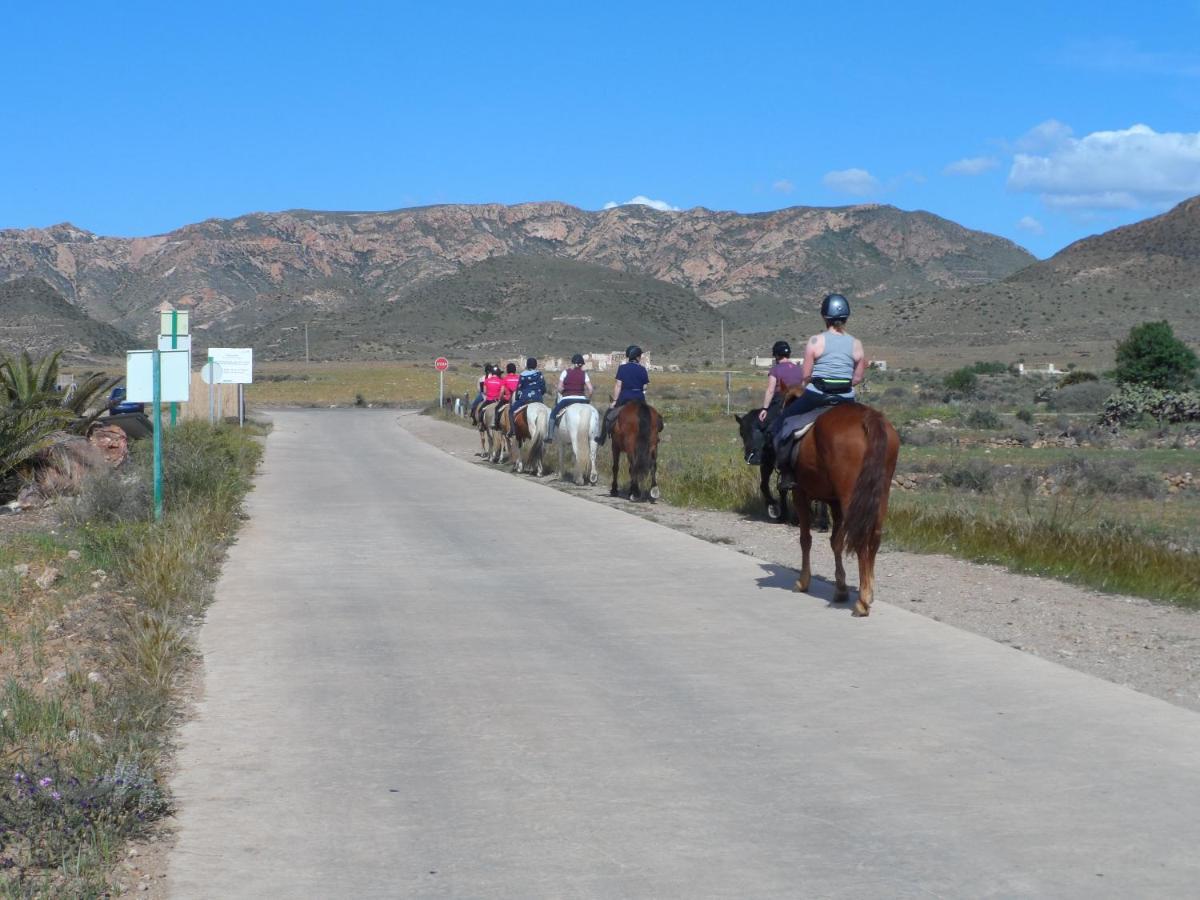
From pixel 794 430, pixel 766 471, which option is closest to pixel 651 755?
pixel 794 430

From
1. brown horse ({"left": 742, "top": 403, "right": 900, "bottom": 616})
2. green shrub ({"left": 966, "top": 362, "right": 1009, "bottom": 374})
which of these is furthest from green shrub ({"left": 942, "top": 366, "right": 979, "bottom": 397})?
brown horse ({"left": 742, "top": 403, "right": 900, "bottom": 616})

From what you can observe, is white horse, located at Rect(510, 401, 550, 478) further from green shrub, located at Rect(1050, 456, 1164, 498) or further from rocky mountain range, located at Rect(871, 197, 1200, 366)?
rocky mountain range, located at Rect(871, 197, 1200, 366)

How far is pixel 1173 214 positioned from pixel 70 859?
128 metres

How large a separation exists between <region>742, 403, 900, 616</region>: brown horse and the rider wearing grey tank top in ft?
1.56

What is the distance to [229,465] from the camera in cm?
2144

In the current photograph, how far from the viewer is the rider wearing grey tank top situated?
458 inches

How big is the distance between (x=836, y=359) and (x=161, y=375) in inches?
338

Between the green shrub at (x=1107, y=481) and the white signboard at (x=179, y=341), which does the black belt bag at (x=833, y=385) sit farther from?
the green shrub at (x=1107, y=481)

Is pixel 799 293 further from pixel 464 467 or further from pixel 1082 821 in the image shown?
pixel 1082 821

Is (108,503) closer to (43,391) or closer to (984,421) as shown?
(43,391)

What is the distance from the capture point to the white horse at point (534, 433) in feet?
83.1

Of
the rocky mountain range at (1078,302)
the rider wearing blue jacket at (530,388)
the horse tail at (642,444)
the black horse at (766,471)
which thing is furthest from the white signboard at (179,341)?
the rocky mountain range at (1078,302)

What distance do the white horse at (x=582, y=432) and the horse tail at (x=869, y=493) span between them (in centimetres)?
1209

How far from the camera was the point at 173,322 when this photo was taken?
1853 cm
